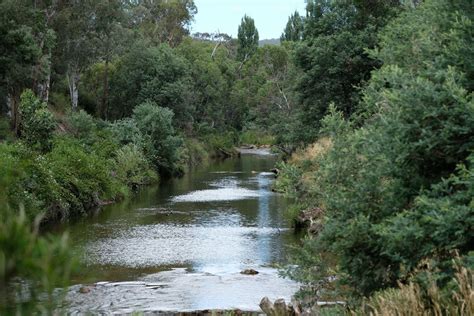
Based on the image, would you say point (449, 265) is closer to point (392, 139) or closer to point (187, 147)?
point (392, 139)

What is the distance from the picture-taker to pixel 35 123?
84.9 ft

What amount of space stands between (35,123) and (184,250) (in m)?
11.1

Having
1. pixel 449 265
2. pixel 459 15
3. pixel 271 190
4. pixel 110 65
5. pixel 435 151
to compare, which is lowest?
pixel 271 190

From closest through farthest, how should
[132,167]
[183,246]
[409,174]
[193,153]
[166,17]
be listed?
[409,174]
[183,246]
[132,167]
[193,153]
[166,17]

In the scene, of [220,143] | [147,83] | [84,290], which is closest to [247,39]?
[220,143]

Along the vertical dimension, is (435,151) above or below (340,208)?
above

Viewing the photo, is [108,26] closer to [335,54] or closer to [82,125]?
[82,125]

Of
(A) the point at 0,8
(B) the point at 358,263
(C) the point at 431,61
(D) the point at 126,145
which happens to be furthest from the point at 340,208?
(D) the point at 126,145

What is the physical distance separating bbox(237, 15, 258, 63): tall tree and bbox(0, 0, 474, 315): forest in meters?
5.48

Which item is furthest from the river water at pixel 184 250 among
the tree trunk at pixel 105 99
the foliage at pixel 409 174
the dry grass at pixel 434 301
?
the tree trunk at pixel 105 99

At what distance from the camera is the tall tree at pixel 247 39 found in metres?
91.9

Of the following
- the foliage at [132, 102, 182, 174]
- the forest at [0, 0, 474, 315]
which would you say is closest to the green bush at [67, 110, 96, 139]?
the forest at [0, 0, 474, 315]

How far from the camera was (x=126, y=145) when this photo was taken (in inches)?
1452

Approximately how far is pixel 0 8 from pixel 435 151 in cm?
2603
